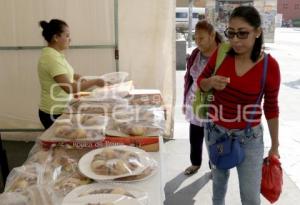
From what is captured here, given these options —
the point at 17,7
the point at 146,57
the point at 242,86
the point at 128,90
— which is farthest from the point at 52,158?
the point at 17,7

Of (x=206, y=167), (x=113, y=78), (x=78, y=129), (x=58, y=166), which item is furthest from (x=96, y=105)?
(x=206, y=167)

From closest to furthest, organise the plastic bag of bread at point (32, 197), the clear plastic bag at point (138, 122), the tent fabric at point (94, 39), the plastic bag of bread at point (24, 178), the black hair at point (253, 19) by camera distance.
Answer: the plastic bag of bread at point (32, 197) → the plastic bag of bread at point (24, 178) → the black hair at point (253, 19) → the clear plastic bag at point (138, 122) → the tent fabric at point (94, 39)

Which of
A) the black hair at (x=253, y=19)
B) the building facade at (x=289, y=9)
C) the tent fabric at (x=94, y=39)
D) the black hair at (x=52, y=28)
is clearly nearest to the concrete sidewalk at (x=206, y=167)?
the tent fabric at (x=94, y=39)

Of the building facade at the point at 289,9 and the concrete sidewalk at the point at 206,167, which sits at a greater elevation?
the building facade at the point at 289,9

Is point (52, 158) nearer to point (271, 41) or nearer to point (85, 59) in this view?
point (85, 59)

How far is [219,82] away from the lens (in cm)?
163

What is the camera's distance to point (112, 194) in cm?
118

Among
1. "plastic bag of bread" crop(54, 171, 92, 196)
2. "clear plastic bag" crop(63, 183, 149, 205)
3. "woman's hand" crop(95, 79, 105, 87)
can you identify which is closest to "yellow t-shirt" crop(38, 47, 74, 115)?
"woman's hand" crop(95, 79, 105, 87)

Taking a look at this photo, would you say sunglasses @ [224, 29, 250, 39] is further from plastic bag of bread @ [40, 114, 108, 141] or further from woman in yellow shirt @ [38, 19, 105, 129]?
woman in yellow shirt @ [38, 19, 105, 129]

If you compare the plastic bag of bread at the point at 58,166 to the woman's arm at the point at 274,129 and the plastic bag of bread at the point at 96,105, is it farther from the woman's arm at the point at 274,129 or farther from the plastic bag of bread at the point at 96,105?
the woman's arm at the point at 274,129

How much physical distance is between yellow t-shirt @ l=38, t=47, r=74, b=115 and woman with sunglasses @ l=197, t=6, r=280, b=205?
3.51 ft

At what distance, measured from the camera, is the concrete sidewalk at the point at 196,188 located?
2.69 meters

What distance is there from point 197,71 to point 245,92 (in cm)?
111

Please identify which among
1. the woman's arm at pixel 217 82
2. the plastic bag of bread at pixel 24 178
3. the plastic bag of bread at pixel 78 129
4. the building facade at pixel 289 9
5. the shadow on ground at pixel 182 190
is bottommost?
the shadow on ground at pixel 182 190
